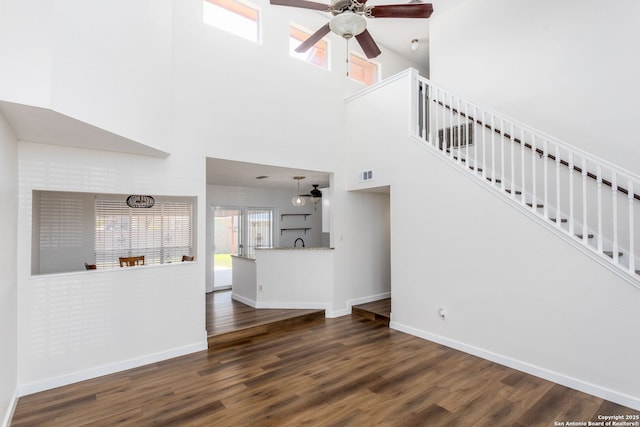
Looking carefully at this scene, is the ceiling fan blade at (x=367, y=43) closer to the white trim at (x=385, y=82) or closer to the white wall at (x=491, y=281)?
the white trim at (x=385, y=82)

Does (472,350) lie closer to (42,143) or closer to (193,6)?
(42,143)

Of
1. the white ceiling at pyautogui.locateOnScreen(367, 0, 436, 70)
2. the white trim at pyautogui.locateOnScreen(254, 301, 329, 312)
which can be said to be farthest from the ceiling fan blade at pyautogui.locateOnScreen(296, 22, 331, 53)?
the white trim at pyautogui.locateOnScreen(254, 301, 329, 312)

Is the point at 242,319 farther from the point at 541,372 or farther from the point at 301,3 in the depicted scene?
the point at 301,3

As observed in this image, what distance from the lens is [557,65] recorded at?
443cm

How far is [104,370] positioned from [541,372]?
469 centimetres

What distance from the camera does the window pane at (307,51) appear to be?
18.0 feet

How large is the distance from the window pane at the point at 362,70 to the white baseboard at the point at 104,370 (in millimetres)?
5545

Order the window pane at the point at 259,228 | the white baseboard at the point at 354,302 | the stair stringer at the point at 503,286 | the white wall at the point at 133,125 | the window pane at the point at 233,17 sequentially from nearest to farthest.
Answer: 1. the white wall at the point at 133,125
2. the stair stringer at the point at 503,286
3. the window pane at the point at 233,17
4. the white baseboard at the point at 354,302
5. the window pane at the point at 259,228

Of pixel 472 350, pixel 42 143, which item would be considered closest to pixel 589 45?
pixel 472 350

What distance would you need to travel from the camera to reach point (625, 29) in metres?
3.84

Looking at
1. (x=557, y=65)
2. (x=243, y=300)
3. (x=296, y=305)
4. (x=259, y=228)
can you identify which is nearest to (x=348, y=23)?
(x=557, y=65)

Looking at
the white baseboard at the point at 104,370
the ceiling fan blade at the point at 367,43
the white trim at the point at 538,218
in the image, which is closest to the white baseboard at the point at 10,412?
the white baseboard at the point at 104,370

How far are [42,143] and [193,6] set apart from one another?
2.54 m

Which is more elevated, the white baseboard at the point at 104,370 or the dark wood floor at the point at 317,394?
the white baseboard at the point at 104,370
